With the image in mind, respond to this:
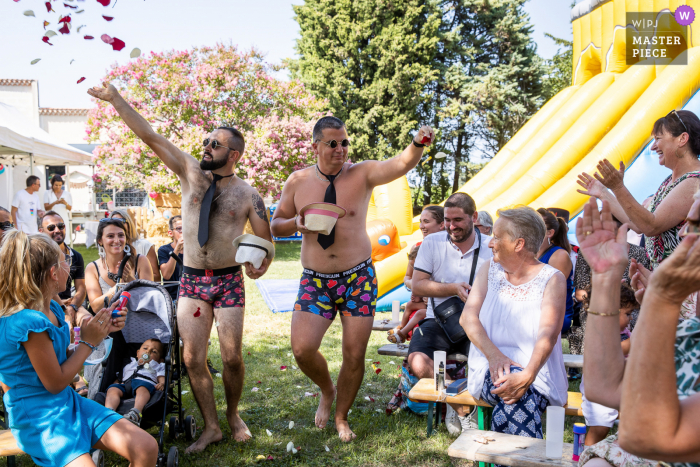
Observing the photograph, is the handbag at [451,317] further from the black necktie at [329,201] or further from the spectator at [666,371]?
the spectator at [666,371]

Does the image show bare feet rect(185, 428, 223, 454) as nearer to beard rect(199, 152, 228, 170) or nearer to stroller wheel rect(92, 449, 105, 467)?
stroller wheel rect(92, 449, 105, 467)

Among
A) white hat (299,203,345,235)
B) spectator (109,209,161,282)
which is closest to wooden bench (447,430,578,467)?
white hat (299,203,345,235)

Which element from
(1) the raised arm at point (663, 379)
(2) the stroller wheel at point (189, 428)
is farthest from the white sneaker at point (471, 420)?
(1) the raised arm at point (663, 379)

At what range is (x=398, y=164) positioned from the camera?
3.85 metres

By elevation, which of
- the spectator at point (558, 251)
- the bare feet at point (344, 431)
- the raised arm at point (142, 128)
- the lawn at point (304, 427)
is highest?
the raised arm at point (142, 128)

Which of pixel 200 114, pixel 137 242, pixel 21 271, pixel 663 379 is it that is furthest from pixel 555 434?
pixel 200 114

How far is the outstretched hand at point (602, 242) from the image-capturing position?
5.51ft

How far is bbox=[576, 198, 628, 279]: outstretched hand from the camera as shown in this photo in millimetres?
1680

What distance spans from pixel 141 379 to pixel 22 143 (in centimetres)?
901

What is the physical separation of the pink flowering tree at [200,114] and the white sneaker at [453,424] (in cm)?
1371

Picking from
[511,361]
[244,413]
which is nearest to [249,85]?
[244,413]

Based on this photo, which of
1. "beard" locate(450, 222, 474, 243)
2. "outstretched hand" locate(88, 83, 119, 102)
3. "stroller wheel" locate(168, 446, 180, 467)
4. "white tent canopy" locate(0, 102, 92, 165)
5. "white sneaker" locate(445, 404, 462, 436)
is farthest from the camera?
"white tent canopy" locate(0, 102, 92, 165)

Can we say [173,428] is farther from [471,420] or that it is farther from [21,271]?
Answer: [471,420]

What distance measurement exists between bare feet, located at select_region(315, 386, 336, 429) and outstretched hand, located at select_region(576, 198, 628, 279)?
9.64 feet
